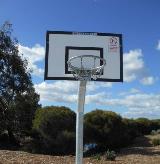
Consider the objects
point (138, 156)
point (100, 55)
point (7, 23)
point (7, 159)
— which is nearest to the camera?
point (100, 55)

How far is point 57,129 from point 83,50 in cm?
1112

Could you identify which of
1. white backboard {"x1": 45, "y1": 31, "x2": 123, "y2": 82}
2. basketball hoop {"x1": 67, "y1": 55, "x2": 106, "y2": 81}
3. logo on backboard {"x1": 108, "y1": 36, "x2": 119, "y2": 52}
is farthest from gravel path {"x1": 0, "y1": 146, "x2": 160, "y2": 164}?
logo on backboard {"x1": 108, "y1": 36, "x2": 119, "y2": 52}

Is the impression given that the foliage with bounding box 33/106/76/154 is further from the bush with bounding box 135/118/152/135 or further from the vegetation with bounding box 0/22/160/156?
the bush with bounding box 135/118/152/135

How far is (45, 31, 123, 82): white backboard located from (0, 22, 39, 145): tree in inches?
643

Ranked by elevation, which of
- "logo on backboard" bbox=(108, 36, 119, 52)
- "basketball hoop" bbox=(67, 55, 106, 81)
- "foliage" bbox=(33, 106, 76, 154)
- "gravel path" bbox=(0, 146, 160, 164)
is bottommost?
"gravel path" bbox=(0, 146, 160, 164)

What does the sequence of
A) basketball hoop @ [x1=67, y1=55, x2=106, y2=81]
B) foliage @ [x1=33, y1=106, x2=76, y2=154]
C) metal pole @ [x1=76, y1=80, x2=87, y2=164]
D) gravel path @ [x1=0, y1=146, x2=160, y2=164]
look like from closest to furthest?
metal pole @ [x1=76, y1=80, x2=87, y2=164]
basketball hoop @ [x1=67, y1=55, x2=106, y2=81]
gravel path @ [x1=0, y1=146, x2=160, y2=164]
foliage @ [x1=33, y1=106, x2=76, y2=154]

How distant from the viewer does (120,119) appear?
927 inches

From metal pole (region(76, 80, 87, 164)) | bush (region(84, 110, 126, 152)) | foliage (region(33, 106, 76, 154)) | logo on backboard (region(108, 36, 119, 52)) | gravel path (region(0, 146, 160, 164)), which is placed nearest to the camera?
metal pole (region(76, 80, 87, 164))

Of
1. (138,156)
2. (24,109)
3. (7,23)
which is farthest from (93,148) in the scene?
(7,23)

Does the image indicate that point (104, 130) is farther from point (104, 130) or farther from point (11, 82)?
point (11, 82)

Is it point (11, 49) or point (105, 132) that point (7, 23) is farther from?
point (105, 132)

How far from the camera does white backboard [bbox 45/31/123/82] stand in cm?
1071

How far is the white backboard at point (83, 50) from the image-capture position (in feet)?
35.1

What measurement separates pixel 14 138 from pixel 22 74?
4003mm
